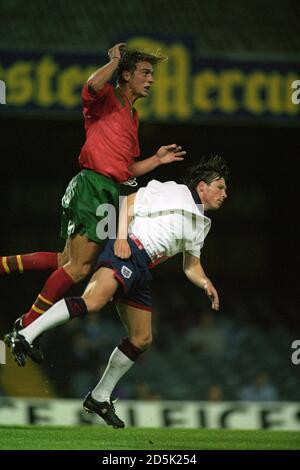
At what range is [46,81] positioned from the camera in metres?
11.7

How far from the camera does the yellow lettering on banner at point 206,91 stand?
11.8 m

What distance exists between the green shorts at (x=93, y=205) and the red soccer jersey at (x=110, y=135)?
71 millimetres

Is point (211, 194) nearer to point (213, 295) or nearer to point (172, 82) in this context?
point (213, 295)

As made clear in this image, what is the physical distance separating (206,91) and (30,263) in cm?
509

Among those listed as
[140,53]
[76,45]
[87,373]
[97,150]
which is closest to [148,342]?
[97,150]

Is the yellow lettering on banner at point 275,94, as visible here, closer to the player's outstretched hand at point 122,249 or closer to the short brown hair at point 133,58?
the short brown hair at point 133,58

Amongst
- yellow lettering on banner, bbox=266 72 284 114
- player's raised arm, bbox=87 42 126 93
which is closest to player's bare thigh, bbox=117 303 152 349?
player's raised arm, bbox=87 42 126 93

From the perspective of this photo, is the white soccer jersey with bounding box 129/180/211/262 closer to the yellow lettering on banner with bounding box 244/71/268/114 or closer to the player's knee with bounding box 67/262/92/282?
the player's knee with bounding box 67/262/92/282

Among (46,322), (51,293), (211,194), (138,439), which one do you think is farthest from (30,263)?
(138,439)

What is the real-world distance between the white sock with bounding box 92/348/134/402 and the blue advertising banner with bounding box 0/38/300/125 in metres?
5.00

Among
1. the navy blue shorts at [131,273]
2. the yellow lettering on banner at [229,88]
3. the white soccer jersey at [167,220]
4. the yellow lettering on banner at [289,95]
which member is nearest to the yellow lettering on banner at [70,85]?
the yellow lettering on banner at [229,88]

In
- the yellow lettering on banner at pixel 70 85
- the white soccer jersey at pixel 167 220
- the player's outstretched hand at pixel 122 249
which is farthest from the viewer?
the yellow lettering on banner at pixel 70 85

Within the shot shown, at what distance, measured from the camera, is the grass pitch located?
6863 mm

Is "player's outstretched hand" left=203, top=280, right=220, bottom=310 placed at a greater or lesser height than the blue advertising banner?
lesser
